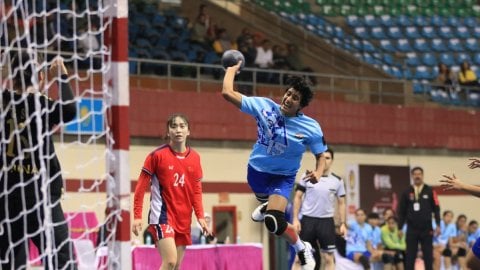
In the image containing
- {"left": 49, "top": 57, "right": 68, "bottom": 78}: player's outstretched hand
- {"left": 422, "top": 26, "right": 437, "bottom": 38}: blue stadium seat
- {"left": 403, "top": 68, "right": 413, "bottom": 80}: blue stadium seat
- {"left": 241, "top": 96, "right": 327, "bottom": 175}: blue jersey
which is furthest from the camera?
{"left": 422, "top": 26, "right": 437, "bottom": 38}: blue stadium seat

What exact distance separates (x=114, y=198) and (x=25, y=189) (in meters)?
1.08

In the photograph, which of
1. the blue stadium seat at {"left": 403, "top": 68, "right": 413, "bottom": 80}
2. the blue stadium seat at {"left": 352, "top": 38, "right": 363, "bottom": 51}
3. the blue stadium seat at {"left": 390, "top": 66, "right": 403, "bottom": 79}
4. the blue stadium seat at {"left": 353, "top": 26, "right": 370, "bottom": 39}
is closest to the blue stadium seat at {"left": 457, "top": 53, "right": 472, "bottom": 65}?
the blue stadium seat at {"left": 403, "top": 68, "right": 413, "bottom": 80}

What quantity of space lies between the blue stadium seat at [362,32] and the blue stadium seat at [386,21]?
2.32ft

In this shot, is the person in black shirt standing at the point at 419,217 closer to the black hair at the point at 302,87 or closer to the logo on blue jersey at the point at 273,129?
the logo on blue jersey at the point at 273,129

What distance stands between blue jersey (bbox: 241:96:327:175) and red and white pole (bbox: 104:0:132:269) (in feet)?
11.1

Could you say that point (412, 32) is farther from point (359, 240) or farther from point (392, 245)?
point (359, 240)

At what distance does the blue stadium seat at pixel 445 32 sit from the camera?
109 ft

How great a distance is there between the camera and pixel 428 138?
2895cm

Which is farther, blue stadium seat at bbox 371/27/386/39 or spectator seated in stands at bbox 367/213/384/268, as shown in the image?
blue stadium seat at bbox 371/27/386/39

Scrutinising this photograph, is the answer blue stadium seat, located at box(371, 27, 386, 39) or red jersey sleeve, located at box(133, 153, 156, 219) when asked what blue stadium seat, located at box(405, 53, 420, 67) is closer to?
blue stadium seat, located at box(371, 27, 386, 39)

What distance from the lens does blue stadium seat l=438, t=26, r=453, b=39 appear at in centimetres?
3320

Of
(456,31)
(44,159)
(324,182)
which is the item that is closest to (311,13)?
(456,31)

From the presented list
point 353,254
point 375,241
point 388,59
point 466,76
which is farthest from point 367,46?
point 353,254

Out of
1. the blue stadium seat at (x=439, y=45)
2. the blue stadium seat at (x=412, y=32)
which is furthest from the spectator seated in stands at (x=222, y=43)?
the blue stadium seat at (x=439, y=45)
